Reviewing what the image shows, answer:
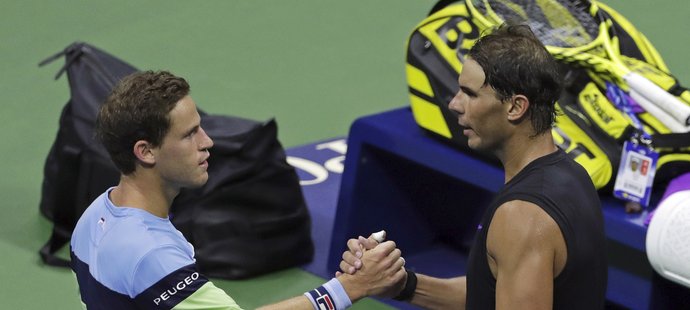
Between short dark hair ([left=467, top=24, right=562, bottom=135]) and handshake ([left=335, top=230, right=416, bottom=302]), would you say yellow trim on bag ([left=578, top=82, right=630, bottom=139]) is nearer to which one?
handshake ([left=335, top=230, right=416, bottom=302])

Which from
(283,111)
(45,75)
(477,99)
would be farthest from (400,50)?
(477,99)

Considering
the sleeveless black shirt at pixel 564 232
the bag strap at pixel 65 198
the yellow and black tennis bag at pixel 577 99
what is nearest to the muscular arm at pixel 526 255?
the sleeveless black shirt at pixel 564 232

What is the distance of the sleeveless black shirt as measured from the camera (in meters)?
3.53

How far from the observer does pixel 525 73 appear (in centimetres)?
A: 362

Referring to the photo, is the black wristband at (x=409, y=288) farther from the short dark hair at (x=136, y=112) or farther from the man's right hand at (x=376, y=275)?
the short dark hair at (x=136, y=112)

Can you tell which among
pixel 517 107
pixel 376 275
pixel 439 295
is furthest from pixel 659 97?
pixel 517 107

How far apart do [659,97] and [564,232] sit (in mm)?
2061

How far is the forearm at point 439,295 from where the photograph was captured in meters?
4.20

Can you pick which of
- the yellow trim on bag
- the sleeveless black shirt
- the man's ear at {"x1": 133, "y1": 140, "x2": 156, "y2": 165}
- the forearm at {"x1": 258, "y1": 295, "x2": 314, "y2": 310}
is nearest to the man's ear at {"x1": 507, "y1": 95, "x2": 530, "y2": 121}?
the sleeveless black shirt

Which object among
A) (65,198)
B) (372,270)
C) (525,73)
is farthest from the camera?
(65,198)

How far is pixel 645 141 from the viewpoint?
211 inches

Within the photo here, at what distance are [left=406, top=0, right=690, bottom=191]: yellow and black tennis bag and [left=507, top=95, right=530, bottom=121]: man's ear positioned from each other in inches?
54.6

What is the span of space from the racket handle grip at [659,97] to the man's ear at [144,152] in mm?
2400

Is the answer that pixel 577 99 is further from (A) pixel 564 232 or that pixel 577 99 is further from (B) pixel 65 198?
(B) pixel 65 198
